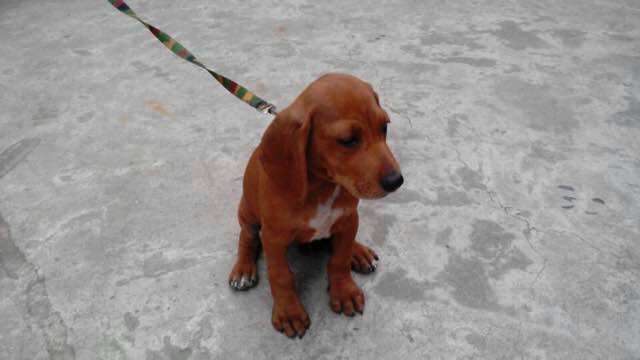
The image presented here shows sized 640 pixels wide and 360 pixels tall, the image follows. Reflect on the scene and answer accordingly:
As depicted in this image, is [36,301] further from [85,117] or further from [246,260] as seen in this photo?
[85,117]

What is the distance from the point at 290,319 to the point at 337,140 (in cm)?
91

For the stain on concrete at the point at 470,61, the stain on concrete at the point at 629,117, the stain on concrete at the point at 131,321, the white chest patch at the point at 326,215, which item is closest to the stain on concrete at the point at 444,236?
the white chest patch at the point at 326,215

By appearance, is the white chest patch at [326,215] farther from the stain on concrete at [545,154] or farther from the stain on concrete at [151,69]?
the stain on concrete at [151,69]

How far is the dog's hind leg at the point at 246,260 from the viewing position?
2412 mm

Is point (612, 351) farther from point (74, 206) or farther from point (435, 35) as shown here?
point (435, 35)

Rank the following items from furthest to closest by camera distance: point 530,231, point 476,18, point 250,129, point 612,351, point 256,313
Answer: point 476,18 < point 250,129 < point 530,231 < point 256,313 < point 612,351

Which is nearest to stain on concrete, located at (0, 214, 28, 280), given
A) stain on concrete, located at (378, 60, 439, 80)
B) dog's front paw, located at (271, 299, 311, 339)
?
dog's front paw, located at (271, 299, 311, 339)

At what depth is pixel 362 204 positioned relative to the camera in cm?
294

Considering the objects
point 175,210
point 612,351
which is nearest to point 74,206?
point 175,210

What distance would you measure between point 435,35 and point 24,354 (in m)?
4.31

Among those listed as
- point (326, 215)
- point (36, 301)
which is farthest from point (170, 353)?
point (326, 215)

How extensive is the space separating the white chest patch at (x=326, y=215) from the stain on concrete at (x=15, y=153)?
7.95 feet

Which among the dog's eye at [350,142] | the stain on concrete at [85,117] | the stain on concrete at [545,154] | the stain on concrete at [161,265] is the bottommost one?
the stain on concrete at [85,117]

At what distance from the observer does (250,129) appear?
3.62 m
